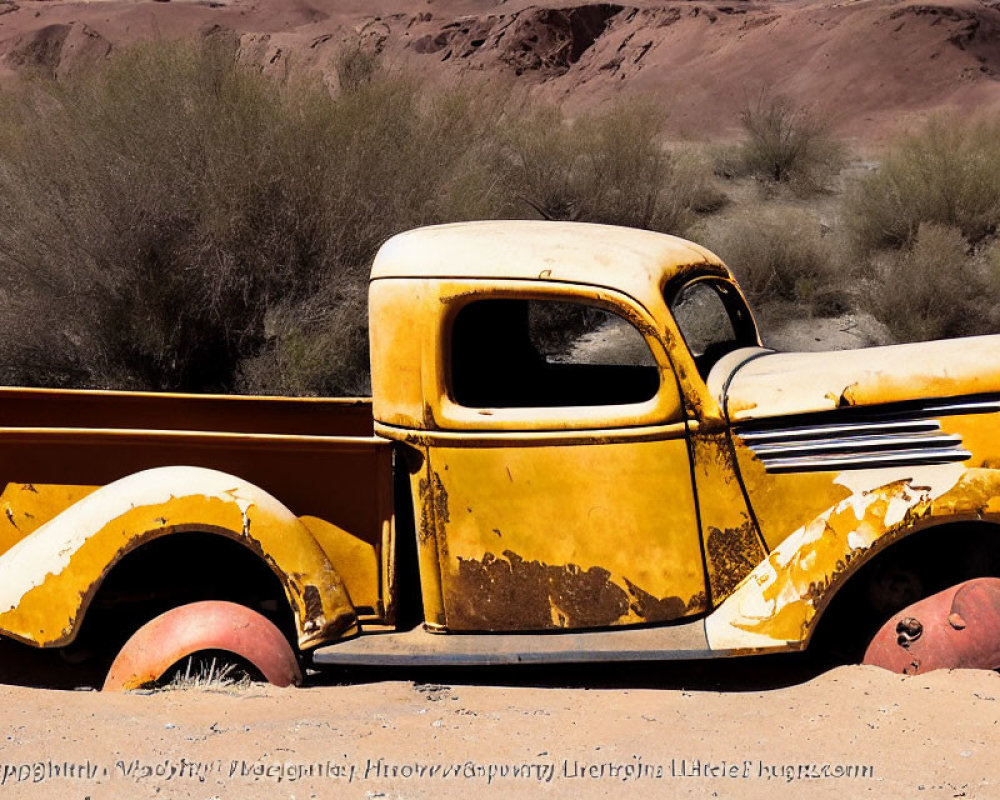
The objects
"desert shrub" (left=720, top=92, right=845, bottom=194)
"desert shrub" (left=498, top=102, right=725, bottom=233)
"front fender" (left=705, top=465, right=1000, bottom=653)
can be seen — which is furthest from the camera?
"desert shrub" (left=720, top=92, right=845, bottom=194)

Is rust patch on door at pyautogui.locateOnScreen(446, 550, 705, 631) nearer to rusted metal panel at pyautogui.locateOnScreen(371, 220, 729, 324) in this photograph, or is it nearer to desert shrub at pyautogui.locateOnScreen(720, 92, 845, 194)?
rusted metal panel at pyautogui.locateOnScreen(371, 220, 729, 324)

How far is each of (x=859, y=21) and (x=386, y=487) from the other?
111ft

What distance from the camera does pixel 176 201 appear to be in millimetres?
8750

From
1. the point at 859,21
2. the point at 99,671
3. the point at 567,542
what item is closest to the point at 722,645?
the point at 567,542

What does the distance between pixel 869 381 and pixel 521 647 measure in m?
1.39

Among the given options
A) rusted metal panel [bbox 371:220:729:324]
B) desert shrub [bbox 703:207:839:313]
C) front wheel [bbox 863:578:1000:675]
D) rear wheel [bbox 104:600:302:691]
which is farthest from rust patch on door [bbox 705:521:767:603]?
desert shrub [bbox 703:207:839:313]

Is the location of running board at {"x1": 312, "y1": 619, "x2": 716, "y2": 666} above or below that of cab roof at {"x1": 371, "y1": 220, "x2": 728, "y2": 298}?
below

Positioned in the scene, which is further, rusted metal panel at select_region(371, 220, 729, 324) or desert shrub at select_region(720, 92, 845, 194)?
desert shrub at select_region(720, 92, 845, 194)

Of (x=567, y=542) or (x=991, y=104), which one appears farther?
(x=991, y=104)

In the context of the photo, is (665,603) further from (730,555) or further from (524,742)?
(524,742)

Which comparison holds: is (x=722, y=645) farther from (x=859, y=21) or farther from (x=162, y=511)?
(x=859, y=21)

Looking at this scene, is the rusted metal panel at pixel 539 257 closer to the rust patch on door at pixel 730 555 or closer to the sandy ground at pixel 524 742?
the rust patch on door at pixel 730 555

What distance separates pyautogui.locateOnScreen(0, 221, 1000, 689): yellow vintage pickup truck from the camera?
3312 mm

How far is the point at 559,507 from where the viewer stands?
11.3 ft
